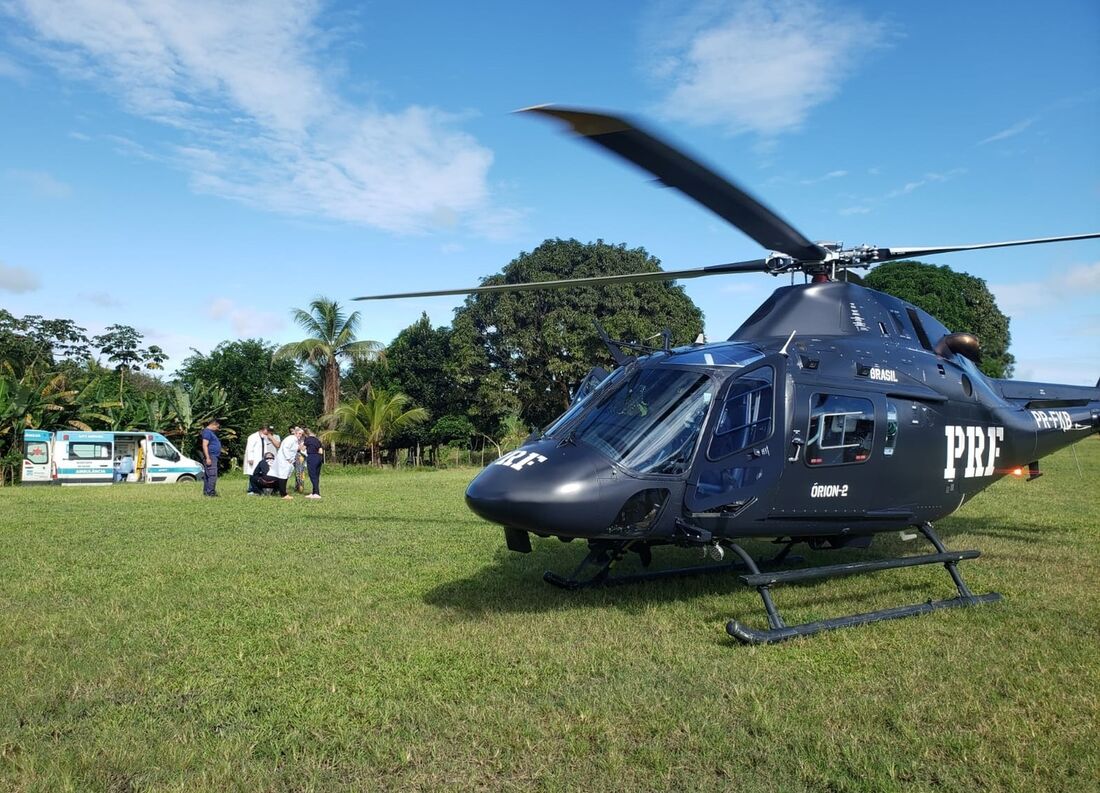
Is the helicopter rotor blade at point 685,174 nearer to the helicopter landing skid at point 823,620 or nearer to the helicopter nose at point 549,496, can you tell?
the helicopter nose at point 549,496

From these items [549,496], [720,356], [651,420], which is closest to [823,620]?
[651,420]

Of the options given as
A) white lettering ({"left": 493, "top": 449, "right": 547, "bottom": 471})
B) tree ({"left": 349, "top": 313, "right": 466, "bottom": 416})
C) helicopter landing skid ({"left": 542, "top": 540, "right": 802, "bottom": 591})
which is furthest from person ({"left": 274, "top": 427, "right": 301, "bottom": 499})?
tree ({"left": 349, "top": 313, "right": 466, "bottom": 416})

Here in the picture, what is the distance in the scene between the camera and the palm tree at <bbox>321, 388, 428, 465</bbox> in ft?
108

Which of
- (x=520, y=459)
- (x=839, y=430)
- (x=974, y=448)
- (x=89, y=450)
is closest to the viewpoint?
(x=520, y=459)

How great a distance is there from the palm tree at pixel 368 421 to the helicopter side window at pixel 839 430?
28436mm

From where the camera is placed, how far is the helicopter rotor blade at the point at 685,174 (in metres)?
3.75

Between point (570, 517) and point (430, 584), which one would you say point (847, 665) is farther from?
point (430, 584)

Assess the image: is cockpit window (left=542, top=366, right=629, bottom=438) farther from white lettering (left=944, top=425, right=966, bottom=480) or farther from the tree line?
the tree line

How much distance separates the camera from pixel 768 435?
18.9 feet

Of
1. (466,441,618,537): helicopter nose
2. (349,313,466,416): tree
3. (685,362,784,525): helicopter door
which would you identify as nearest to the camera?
(466,441,618,537): helicopter nose

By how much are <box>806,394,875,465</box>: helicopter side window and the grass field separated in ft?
3.98

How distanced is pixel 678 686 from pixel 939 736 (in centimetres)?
130

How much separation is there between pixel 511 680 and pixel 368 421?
29794 millimetres

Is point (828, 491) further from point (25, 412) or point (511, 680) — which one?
point (25, 412)
